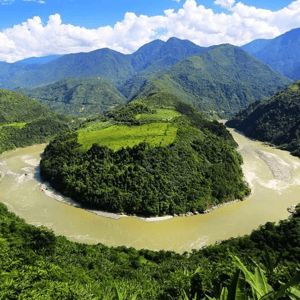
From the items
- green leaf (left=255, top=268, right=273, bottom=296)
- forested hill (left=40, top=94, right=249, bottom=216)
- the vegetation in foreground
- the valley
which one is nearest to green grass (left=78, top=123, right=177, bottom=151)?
forested hill (left=40, top=94, right=249, bottom=216)

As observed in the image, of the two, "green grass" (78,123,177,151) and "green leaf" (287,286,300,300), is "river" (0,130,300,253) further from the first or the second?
"green leaf" (287,286,300,300)

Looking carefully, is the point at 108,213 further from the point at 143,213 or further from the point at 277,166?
the point at 277,166

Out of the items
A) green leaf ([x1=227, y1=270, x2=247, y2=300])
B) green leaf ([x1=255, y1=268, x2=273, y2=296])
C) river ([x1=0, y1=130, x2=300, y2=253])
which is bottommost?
river ([x1=0, y1=130, x2=300, y2=253])

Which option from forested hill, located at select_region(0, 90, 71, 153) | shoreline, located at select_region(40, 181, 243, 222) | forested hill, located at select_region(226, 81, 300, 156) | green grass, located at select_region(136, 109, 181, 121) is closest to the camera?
shoreline, located at select_region(40, 181, 243, 222)

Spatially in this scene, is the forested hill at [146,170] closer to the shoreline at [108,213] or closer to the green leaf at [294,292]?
the shoreline at [108,213]

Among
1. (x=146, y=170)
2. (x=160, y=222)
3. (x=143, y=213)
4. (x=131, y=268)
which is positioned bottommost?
(x=160, y=222)

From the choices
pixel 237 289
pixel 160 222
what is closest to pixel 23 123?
→ pixel 160 222
